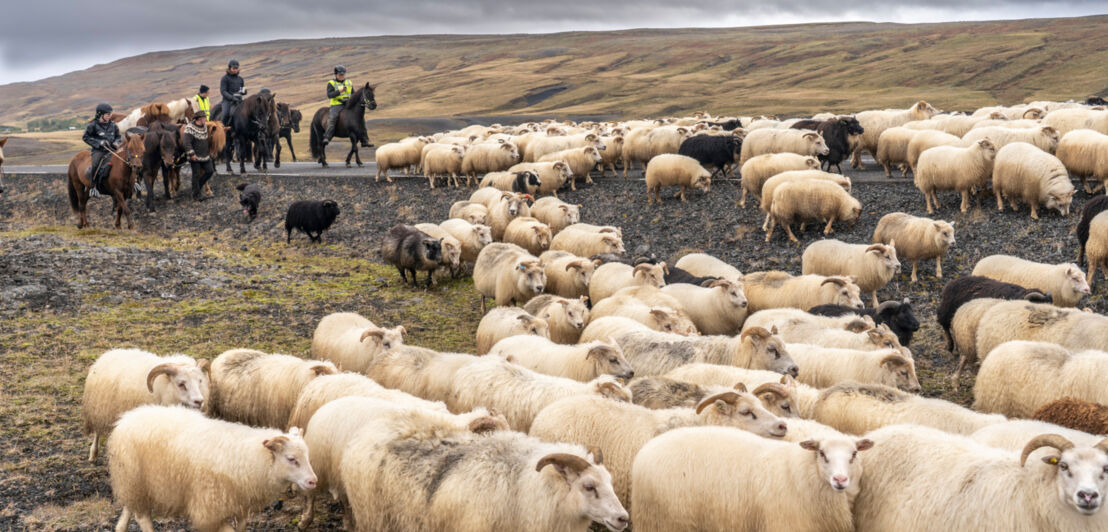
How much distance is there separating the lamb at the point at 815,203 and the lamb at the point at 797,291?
3.30 metres

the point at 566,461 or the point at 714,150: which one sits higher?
the point at 714,150

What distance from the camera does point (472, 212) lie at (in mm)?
18859

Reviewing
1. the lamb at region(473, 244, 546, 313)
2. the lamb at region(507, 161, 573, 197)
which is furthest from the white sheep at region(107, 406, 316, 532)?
the lamb at region(507, 161, 573, 197)

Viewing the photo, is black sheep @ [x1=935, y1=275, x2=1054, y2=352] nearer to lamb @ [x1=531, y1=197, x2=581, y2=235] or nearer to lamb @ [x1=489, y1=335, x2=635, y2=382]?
lamb @ [x1=489, y1=335, x2=635, y2=382]

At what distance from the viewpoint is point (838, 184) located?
16516 millimetres

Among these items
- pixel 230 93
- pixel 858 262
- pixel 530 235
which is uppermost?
pixel 230 93

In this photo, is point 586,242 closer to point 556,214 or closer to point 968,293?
point 556,214

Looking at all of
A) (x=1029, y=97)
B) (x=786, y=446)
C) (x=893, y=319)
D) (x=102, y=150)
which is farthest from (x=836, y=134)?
(x=1029, y=97)

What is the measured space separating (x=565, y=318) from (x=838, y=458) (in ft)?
19.9

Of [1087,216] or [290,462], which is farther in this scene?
[1087,216]

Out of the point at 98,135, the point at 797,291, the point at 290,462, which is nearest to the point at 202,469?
the point at 290,462

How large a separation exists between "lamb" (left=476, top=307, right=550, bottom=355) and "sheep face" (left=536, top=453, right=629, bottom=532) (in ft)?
16.9

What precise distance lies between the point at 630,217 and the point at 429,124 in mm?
54046

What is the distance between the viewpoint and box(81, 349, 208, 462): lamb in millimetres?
7988
